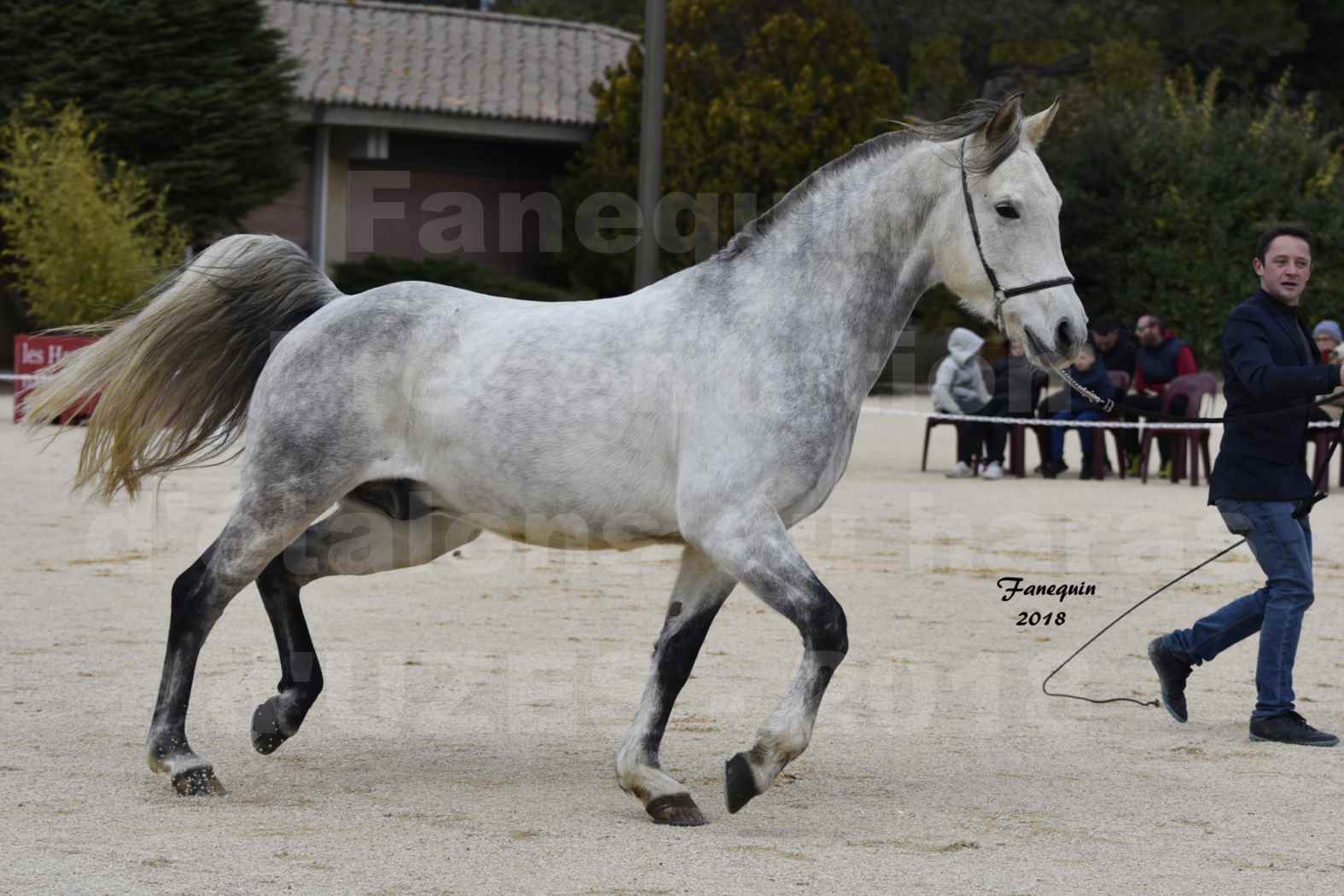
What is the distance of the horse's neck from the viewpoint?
15.8 ft

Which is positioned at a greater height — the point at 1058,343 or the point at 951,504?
the point at 1058,343

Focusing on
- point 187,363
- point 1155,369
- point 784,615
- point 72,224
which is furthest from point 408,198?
point 784,615

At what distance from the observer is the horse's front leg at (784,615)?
4465mm

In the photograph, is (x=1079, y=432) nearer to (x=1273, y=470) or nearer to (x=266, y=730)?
(x=1273, y=470)

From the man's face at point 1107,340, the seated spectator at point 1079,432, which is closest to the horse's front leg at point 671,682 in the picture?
the seated spectator at point 1079,432

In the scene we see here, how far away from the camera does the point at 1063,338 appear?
4.66 meters

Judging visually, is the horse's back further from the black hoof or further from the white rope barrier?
the white rope barrier

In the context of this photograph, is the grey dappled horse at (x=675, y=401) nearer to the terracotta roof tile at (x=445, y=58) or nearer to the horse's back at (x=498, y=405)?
the horse's back at (x=498, y=405)

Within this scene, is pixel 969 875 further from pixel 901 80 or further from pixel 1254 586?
pixel 901 80

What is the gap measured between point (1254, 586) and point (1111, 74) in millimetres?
25231

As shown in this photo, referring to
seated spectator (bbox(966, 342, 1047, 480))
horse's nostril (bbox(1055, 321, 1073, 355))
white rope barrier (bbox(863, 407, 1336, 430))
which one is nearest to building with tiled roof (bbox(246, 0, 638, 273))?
seated spectator (bbox(966, 342, 1047, 480))

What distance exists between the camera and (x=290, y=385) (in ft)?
16.6

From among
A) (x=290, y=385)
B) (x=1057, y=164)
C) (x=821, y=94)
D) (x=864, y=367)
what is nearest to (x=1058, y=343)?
(x=864, y=367)

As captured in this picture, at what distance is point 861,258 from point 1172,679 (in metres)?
2.21
